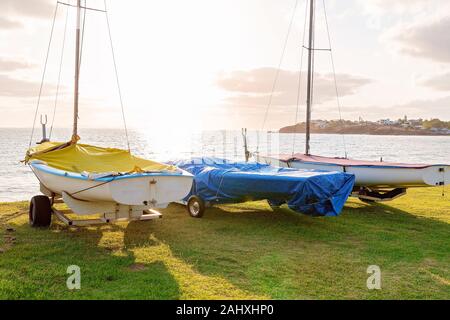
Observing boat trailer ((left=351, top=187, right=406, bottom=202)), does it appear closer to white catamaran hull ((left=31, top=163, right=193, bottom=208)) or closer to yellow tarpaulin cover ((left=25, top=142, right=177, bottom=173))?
yellow tarpaulin cover ((left=25, top=142, right=177, bottom=173))

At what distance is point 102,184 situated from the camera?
7695 mm

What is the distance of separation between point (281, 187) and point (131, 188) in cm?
344

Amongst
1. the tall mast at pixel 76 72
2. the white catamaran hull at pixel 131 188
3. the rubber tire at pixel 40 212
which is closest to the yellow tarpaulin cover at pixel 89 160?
the rubber tire at pixel 40 212

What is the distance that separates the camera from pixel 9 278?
5984mm

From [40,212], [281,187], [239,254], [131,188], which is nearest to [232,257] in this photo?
[239,254]

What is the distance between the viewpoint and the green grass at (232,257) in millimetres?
5766

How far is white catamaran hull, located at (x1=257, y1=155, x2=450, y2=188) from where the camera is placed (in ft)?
38.8

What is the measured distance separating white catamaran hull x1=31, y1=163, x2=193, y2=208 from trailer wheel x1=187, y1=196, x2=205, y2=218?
2.46 metres

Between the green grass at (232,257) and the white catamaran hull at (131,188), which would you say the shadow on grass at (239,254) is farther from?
the white catamaran hull at (131,188)

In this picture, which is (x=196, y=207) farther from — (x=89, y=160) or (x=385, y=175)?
(x=385, y=175)

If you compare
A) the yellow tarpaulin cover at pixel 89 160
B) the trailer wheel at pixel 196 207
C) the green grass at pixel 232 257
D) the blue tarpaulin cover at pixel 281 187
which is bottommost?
the green grass at pixel 232 257

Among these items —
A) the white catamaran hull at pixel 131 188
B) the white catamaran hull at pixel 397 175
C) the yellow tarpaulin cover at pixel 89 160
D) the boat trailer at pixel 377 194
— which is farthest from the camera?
the boat trailer at pixel 377 194
